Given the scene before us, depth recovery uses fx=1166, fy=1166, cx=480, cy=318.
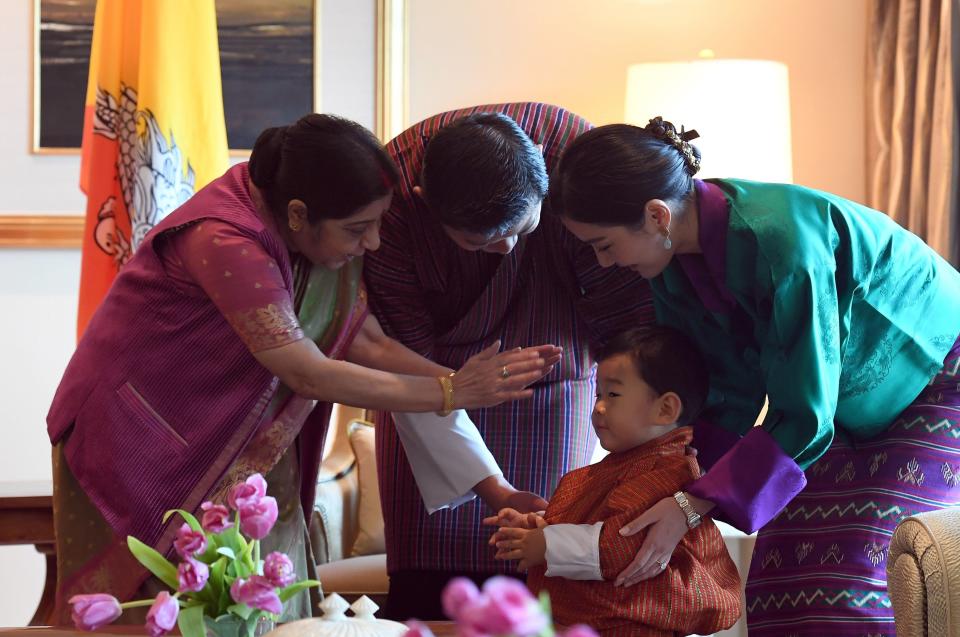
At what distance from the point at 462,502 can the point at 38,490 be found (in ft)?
4.28

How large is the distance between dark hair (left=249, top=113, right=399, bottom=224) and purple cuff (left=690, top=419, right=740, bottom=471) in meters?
0.62

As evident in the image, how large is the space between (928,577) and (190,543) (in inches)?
36.7

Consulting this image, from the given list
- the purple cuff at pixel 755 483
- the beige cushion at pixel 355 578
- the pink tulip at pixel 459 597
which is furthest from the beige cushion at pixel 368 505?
the pink tulip at pixel 459 597

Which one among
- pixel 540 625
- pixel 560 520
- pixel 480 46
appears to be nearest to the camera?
pixel 540 625

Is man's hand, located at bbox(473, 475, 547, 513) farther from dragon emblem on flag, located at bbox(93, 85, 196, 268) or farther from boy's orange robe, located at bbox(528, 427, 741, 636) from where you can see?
dragon emblem on flag, located at bbox(93, 85, 196, 268)

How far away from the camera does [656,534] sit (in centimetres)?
160

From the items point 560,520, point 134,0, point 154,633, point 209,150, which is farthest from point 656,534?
point 134,0

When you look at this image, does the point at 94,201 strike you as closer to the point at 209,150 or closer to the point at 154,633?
the point at 209,150

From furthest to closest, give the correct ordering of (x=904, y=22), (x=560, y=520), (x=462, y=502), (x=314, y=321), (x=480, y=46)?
(x=480, y=46) < (x=904, y=22) < (x=462, y=502) < (x=314, y=321) < (x=560, y=520)

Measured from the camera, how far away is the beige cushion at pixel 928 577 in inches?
58.8

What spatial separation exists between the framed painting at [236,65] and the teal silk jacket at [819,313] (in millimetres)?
2162

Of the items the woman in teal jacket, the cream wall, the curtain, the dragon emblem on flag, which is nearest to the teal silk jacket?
the woman in teal jacket

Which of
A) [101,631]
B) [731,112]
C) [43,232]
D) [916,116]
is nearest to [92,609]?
[101,631]

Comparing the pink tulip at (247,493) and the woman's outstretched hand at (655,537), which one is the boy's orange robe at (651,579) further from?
the pink tulip at (247,493)
